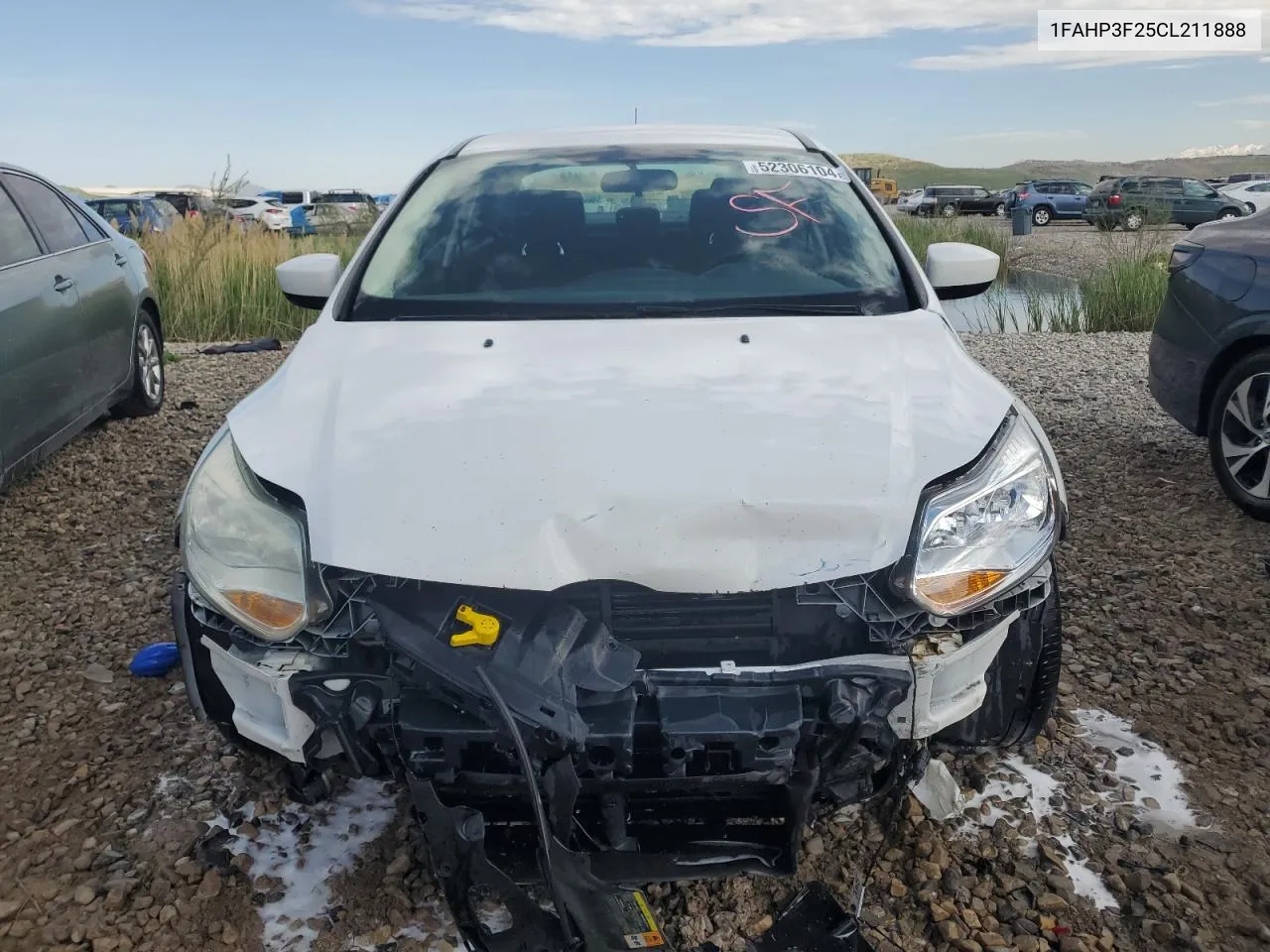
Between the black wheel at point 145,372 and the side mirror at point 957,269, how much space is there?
433cm

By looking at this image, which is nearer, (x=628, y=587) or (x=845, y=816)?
(x=628, y=587)

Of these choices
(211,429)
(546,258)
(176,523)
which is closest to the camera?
(176,523)

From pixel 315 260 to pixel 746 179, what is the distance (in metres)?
1.39

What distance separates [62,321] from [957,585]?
4250 millimetres

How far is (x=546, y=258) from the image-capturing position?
2951 mm

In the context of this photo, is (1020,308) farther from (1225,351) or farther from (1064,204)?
(1064,204)

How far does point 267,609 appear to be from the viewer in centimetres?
193

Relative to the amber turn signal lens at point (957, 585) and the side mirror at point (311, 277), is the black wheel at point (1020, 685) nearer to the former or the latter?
the amber turn signal lens at point (957, 585)

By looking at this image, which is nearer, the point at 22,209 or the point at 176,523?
the point at 176,523

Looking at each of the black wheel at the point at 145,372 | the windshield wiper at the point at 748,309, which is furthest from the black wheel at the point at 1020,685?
the black wheel at the point at 145,372

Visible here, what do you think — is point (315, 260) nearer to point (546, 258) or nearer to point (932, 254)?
point (546, 258)

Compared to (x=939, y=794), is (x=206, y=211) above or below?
above

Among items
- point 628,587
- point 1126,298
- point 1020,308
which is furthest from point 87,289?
point 1020,308

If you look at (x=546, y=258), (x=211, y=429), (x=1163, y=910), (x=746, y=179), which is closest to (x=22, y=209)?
(x=211, y=429)
